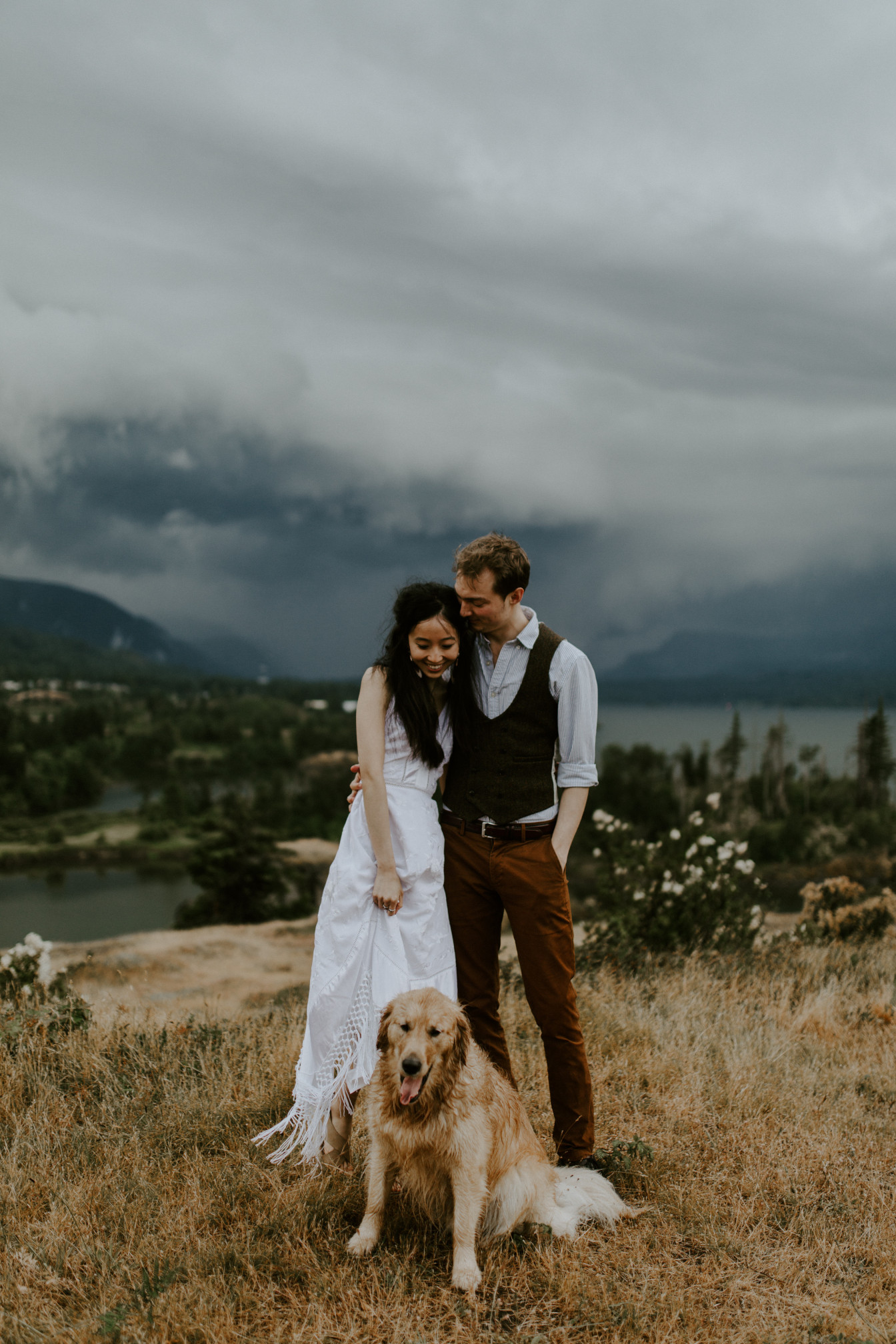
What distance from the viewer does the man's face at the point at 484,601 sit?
11.8 ft

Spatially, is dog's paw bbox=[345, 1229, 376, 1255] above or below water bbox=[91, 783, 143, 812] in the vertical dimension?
above

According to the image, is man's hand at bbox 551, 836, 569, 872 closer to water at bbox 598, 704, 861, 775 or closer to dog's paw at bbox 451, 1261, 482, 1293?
dog's paw at bbox 451, 1261, 482, 1293

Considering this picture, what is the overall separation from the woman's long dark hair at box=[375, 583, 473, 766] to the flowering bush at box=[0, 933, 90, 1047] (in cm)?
320

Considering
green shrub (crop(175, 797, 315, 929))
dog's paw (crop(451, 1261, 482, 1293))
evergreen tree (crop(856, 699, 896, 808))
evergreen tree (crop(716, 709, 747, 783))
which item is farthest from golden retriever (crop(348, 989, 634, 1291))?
evergreen tree (crop(716, 709, 747, 783))

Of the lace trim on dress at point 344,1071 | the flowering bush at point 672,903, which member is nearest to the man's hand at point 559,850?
the lace trim on dress at point 344,1071

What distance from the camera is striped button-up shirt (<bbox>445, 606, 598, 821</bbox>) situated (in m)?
3.79

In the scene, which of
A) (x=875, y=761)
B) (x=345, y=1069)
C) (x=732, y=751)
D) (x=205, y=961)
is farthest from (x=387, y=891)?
(x=732, y=751)

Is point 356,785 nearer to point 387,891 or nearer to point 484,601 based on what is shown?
point 387,891

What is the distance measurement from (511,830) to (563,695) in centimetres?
64

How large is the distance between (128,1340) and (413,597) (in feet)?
9.15

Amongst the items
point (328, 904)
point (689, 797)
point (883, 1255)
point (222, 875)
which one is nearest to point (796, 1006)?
point (883, 1255)

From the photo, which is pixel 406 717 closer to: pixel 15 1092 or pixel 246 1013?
pixel 15 1092

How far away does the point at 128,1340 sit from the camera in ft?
9.23

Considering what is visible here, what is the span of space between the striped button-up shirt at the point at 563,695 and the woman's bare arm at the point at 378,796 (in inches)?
18.4
